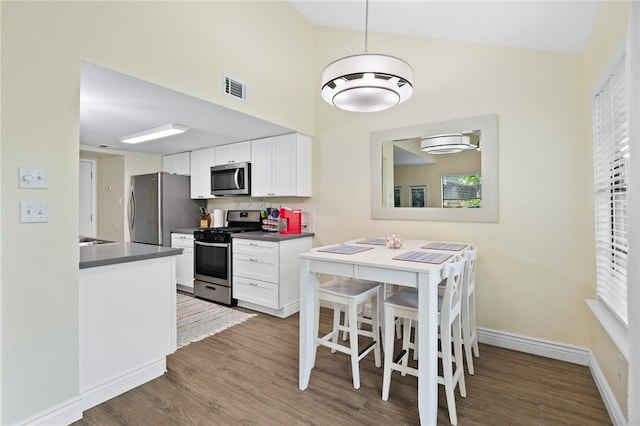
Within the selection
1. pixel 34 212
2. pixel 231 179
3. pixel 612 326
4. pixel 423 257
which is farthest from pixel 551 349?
pixel 231 179

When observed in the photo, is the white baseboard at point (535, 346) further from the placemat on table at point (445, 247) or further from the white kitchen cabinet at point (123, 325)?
the white kitchen cabinet at point (123, 325)

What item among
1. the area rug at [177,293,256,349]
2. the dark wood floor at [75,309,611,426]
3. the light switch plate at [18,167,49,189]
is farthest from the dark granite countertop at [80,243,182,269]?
the area rug at [177,293,256,349]

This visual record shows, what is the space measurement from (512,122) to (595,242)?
116 centimetres

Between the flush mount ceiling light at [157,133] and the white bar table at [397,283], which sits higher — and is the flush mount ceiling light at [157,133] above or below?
above

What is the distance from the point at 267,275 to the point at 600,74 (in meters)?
3.32

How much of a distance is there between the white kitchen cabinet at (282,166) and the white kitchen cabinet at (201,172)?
34.7 inches

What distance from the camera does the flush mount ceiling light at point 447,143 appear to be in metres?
3.05

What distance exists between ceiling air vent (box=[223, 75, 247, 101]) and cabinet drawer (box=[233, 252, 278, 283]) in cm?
175

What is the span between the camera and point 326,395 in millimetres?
2158

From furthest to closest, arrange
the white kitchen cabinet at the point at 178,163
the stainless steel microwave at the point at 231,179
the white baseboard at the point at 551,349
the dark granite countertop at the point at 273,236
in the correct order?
the white kitchen cabinet at the point at 178,163 → the stainless steel microwave at the point at 231,179 → the dark granite countertop at the point at 273,236 → the white baseboard at the point at 551,349

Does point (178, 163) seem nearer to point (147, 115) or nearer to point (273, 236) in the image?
point (147, 115)

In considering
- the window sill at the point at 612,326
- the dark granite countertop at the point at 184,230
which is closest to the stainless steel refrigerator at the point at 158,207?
the dark granite countertop at the point at 184,230

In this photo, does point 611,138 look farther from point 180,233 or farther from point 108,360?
point 180,233

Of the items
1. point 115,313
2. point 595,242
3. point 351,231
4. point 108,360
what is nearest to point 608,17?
point 595,242
